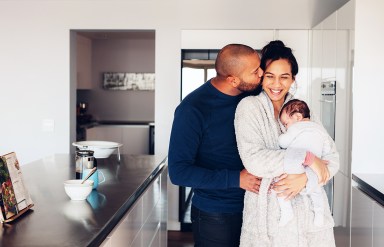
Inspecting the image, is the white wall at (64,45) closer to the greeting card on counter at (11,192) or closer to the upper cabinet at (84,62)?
the greeting card on counter at (11,192)

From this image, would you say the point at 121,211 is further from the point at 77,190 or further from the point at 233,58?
the point at 233,58

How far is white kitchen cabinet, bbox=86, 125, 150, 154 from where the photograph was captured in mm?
7852

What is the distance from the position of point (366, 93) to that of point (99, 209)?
6.82 ft

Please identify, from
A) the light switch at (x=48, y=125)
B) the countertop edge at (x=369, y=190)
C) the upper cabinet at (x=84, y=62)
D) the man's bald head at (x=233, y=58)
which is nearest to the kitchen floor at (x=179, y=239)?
the light switch at (x=48, y=125)

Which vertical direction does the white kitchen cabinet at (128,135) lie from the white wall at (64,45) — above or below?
below

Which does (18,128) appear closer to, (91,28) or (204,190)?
(91,28)

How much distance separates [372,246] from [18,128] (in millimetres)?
3572

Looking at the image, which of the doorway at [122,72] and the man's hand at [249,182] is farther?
the doorway at [122,72]

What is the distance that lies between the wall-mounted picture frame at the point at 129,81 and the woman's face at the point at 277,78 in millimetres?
6784

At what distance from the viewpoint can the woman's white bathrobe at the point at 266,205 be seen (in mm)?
1924

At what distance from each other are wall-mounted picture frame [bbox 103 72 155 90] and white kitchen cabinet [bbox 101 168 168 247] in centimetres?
525

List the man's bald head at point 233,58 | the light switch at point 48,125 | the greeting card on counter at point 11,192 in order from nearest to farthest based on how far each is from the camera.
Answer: the greeting card on counter at point 11,192 → the man's bald head at point 233,58 → the light switch at point 48,125

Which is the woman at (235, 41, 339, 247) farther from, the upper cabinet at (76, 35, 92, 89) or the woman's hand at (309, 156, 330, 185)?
the upper cabinet at (76, 35, 92, 89)

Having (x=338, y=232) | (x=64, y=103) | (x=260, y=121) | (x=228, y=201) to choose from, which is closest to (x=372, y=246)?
(x=338, y=232)
